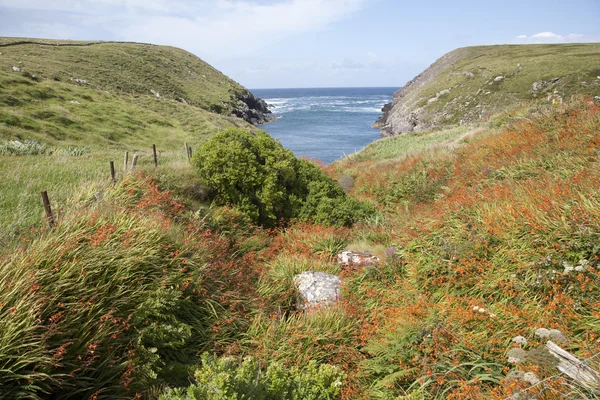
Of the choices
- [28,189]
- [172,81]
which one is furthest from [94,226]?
[172,81]

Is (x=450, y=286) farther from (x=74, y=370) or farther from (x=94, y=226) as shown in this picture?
(x=94, y=226)

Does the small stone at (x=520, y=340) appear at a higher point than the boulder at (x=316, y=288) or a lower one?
higher

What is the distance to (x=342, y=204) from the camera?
11336 mm

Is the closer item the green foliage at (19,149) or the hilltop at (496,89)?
the green foliage at (19,149)

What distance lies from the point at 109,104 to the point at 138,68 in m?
40.7

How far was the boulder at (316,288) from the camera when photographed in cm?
674

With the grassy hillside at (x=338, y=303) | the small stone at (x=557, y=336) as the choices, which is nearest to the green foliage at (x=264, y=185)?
the grassy hillside at (x=338, y=303)

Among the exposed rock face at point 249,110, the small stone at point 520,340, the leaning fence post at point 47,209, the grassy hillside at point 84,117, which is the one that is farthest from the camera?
the exposed rock face at point 249,110

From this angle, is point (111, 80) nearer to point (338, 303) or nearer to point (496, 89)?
point (496, 89)

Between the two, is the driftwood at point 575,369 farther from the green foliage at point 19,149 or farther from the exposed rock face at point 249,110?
the exposed rock face at point 249,110

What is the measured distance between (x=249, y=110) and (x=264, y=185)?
7248cm

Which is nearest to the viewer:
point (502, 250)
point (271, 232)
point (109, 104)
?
point (502, 250)

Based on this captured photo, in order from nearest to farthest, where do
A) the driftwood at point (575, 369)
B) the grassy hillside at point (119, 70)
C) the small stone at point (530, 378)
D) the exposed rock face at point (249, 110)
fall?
the driftwood at point (575, 369), the small stone at point (530, 378), the grassy hillside at point (119, 70), the exposed rock face at point (249, 110)

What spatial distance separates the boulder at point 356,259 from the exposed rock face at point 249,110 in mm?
65099
